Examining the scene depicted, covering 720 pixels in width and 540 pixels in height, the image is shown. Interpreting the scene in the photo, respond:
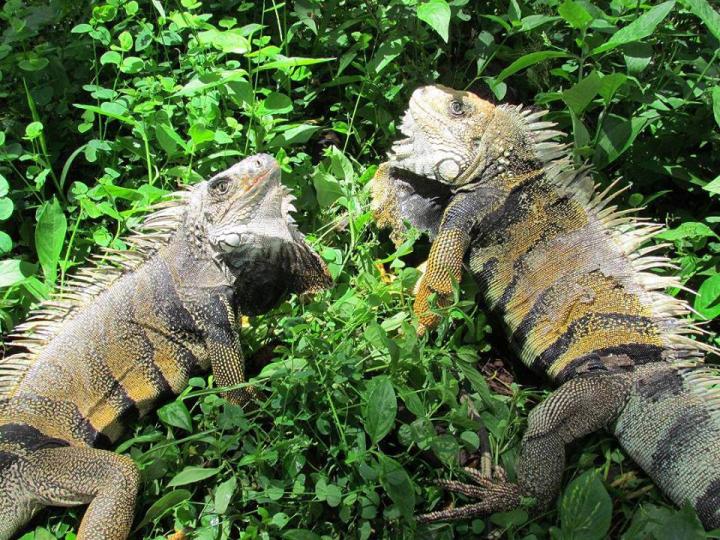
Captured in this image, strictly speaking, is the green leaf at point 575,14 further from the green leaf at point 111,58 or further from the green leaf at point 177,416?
the green leaf at point 177,416

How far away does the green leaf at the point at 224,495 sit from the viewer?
2.53 m

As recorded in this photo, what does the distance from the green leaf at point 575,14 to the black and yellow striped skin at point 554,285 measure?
2.15 ft

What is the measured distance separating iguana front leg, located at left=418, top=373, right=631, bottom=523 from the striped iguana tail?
0.07m

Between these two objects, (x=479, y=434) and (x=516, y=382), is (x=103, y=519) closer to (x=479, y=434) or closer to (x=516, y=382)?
(x=479, y=434)

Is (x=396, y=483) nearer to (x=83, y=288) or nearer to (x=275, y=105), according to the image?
(x=83, y=288)

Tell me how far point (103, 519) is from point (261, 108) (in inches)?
73.7

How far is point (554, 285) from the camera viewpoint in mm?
3109

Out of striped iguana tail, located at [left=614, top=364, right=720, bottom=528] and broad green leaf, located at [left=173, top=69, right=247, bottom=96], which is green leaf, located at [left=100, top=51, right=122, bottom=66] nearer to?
broad green leaf, located at [left=173, top=69, right=247, bottom=96]

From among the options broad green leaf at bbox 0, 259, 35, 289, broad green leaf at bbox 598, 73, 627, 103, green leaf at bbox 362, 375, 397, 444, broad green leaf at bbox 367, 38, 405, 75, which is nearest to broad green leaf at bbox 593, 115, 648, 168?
broad green leaf at bbox 598, 73, 627, 103

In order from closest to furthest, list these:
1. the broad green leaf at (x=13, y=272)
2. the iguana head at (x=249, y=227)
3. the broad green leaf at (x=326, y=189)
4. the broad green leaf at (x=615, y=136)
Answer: the iguana head at (x=249, y=227)
the broad green leaf at (x=13, y=272)
the broad green leaf at (x=615, y=136)
the broad green leaf at (x=326, y=189)

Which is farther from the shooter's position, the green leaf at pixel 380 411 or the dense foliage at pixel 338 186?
the dense foliage at pixel 338 186

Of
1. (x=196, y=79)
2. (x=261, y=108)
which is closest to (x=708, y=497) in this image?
(x=261, y=108)

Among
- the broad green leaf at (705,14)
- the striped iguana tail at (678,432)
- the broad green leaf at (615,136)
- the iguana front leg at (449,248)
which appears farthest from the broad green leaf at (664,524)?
the broad green leaf at (705,14)

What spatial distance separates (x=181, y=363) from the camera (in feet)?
9.88
